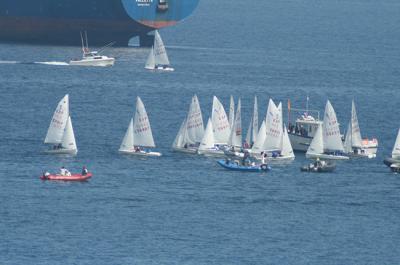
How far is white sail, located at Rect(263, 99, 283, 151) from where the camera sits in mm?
128500

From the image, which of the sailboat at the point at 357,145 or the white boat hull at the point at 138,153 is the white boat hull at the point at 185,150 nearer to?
the white boat hull at the point at 138,153

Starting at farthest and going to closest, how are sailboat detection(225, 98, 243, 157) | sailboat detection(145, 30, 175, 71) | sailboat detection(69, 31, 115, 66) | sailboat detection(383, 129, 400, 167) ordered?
sailboat detection(69, 31, 115, 66) → sailboat detection(145, 30, 175, 71) → sailboat detection(225, 98, 243, 157) → sailboat detection(383, 129, 400, 167)

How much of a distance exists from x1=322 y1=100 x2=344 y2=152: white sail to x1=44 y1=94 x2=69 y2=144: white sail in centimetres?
1753

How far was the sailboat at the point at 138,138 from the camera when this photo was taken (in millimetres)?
127125

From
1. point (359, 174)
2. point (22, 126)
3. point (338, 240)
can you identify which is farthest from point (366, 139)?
point (338, 240)

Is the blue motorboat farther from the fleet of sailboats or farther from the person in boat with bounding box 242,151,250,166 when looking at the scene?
the fleet of sailboats

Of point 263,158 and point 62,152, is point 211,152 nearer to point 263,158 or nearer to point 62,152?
point 263,158

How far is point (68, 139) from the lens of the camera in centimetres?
12706

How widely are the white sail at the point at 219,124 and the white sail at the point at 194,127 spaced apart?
3.25 feet

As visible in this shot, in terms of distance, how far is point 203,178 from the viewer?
118875 millimetres

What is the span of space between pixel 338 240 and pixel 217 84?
76.8 metres

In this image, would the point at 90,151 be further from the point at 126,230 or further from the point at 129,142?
the point at 126,230

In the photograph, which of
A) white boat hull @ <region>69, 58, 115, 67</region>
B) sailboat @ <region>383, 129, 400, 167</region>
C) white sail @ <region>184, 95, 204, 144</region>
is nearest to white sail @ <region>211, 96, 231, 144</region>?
white sail @ <region>184, 95, 204, 144</region>

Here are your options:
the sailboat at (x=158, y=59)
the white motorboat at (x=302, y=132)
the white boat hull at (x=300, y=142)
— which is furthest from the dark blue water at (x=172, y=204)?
the sailboat at (x=158, y=59)
